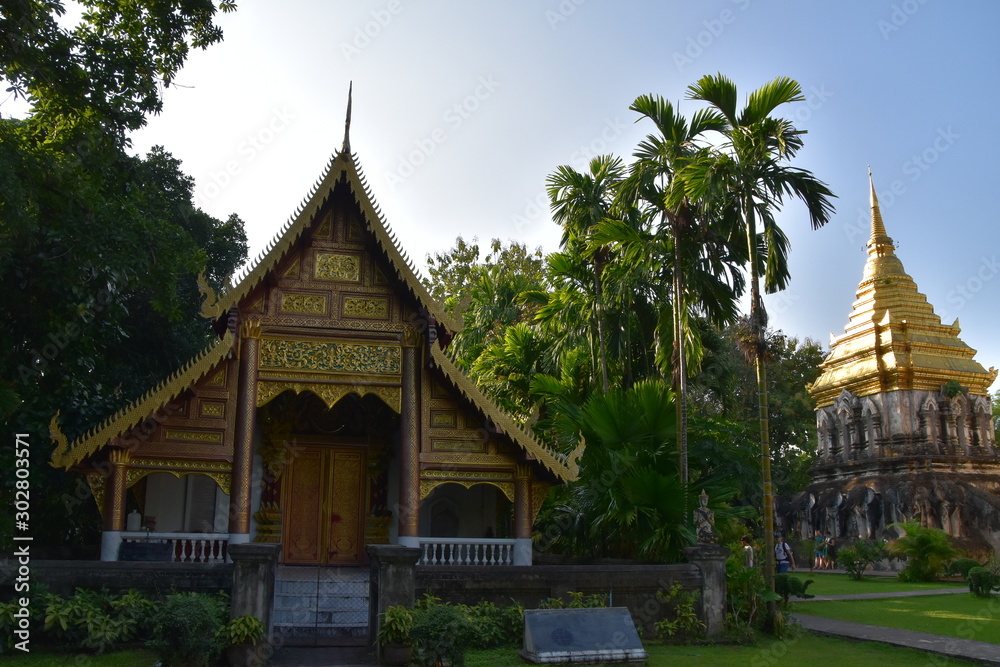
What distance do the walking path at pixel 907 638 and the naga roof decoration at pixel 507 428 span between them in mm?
4698

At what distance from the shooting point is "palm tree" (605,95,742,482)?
14125mm

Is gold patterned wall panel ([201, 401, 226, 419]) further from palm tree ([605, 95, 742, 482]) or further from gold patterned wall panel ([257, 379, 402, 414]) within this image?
palm tree ([605, 95, 742, 482])

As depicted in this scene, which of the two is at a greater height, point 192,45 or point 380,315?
point 192,45

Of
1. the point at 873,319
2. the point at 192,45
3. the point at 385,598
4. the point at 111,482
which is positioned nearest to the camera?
the point at 385,598

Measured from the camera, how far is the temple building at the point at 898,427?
30531 mm

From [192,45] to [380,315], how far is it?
17.7ft

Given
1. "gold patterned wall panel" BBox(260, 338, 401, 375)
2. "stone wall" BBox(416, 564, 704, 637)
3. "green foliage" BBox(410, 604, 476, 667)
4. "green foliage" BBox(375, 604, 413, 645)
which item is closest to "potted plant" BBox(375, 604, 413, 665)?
"green foliage" BBox(375, 604, 413, 645)

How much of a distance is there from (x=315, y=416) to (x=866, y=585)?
17.0 m

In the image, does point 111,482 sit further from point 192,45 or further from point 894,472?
point 894,472

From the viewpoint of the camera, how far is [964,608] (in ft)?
51.6

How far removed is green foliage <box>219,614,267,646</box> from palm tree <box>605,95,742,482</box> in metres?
7.89

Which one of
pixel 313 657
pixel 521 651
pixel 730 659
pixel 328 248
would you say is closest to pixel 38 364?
pixel 328 248

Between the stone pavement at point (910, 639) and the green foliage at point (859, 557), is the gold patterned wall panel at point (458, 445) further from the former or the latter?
the green foliage at point (859, 557)

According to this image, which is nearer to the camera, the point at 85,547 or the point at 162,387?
the point at 162,387
